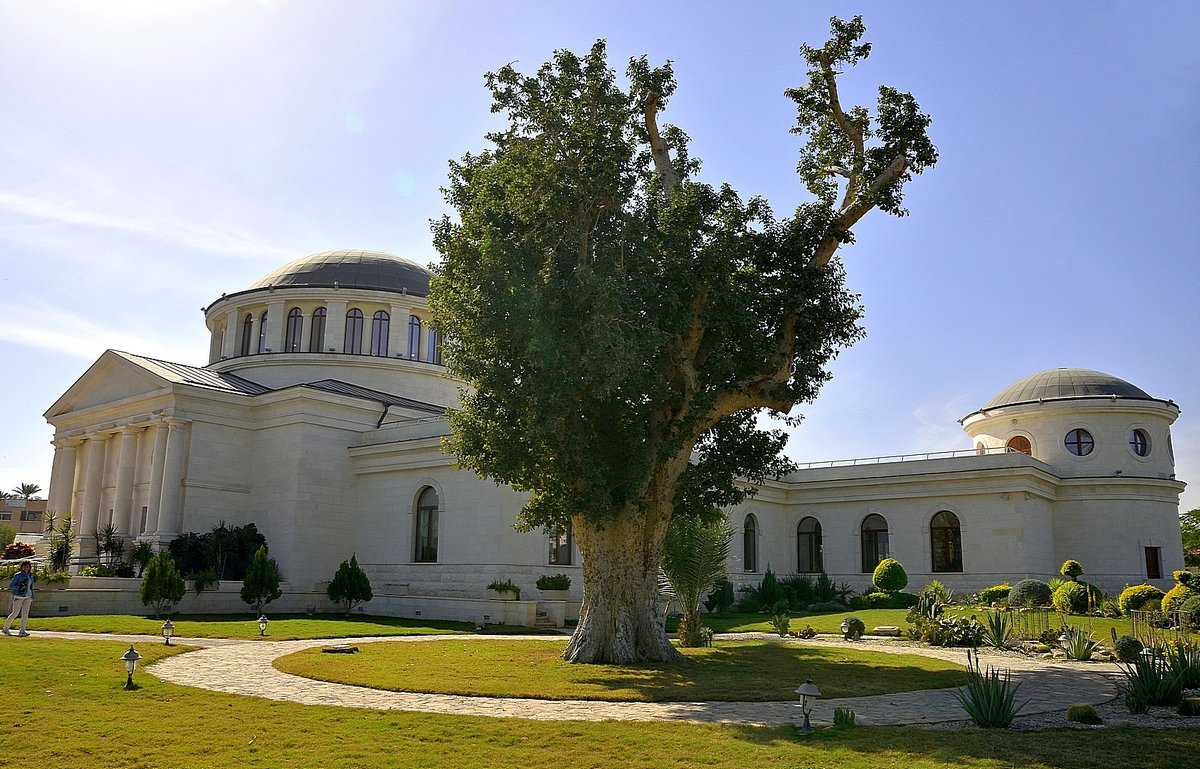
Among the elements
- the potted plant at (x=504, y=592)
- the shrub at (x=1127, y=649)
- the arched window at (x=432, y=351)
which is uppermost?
the arched window at (x=432, y=351)

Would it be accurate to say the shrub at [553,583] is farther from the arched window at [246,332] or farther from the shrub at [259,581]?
the arched window at [246,332]

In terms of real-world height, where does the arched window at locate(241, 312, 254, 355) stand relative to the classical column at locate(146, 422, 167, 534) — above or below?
above

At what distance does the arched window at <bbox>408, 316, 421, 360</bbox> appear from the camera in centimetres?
4600

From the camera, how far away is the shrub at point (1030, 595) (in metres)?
33.6

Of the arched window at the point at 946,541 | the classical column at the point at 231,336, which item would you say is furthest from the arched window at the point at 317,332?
the arched window at the point at 946,541

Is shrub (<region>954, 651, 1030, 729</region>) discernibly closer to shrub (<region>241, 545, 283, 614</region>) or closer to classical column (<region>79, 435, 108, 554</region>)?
shrub (<region>241, 545, 283, 614</region>)

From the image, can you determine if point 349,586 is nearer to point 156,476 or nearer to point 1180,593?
point 156,476

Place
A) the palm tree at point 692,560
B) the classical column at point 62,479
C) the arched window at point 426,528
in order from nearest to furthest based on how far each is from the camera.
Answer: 1. the palm tree at point 692,560
2. the arched window at point 426,528
3. the classical column at point 62,479

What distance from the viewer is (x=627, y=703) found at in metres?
14.1

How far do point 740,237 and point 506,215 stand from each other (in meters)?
5.17

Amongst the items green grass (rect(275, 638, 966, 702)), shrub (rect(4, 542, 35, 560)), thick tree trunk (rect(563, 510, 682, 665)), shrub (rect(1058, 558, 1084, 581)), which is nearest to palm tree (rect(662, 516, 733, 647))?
green grass (rect(275, 638, 966, 702))

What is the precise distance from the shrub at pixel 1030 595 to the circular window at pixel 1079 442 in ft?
47.5

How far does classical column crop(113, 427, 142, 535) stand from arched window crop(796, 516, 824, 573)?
31.3 meters

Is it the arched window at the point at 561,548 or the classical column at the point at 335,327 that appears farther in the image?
the classical column at the point at 335,327
